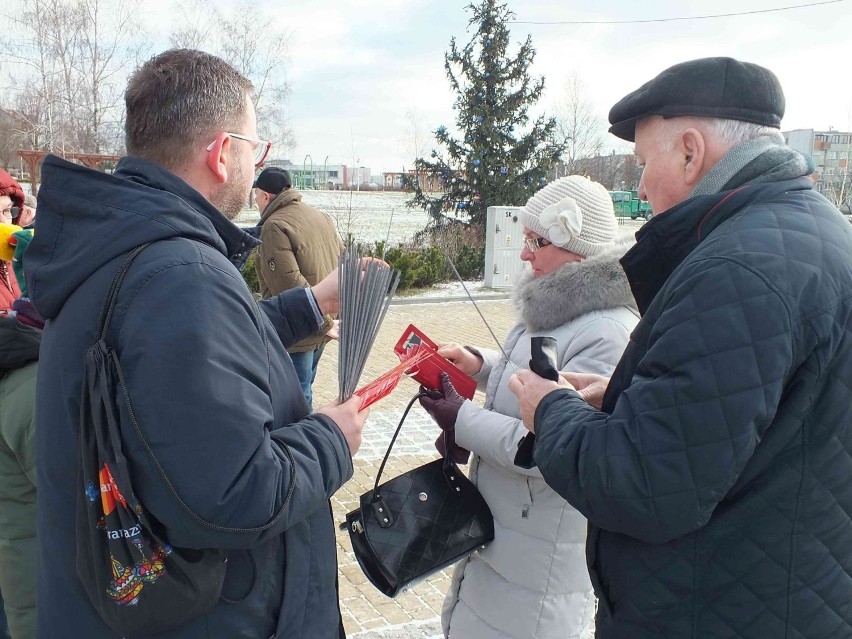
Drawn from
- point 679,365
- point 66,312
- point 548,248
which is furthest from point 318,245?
point 679,365

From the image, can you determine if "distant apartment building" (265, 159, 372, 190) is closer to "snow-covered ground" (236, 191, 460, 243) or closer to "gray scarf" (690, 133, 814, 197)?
"snow-covered ground" (236, 191, 460, 243)

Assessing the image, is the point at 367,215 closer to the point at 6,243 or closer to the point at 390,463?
the point at 390,463

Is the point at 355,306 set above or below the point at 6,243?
below

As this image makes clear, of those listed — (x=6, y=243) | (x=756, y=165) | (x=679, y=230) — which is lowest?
(x=6, y=243)

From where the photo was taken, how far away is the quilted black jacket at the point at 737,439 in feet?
4.17

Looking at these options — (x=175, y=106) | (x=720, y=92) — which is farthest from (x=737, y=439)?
(x=175, y=106)

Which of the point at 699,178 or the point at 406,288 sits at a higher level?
the point at 699,178

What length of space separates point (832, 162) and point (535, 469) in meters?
76.1

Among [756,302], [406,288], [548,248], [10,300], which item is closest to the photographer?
[756,302]

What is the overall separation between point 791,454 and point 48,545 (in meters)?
1.64

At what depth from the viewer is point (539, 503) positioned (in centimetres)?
226

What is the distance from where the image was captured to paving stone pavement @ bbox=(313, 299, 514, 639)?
333 centimetres

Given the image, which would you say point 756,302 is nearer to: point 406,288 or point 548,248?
point 548,248

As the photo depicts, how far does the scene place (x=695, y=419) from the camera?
4.20 feet
